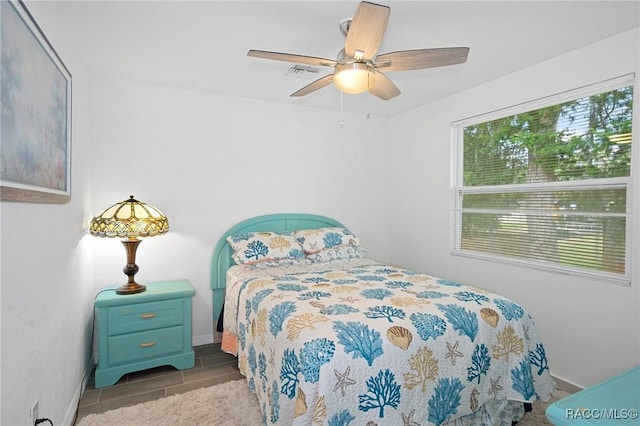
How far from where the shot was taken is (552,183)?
2539 mm

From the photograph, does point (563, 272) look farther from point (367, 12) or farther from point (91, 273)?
point (91, 273)

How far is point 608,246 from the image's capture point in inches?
88.8

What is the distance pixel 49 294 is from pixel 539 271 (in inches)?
126

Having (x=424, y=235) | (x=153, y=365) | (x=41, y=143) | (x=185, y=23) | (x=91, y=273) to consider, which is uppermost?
(x=185, y=23)

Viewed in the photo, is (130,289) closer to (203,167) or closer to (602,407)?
(203,167)

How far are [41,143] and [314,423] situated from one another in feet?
5.56

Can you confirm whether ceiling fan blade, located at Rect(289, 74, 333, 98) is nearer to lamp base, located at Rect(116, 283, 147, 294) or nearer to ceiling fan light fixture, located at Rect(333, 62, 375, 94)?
ceiling fan light fixture, located at Rect(333, 62, 375, 94)

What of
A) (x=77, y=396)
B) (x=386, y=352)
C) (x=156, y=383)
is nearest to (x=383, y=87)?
(x=386, y=352)

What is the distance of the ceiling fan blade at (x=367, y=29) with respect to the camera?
146cm

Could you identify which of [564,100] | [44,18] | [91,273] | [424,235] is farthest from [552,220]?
[91,273]

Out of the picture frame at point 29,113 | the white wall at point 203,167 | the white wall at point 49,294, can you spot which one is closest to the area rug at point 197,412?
the white wall at point 49,294

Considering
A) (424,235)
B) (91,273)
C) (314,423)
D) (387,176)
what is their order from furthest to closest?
(387,176) → (424,235) → (91,273) → (314,423)

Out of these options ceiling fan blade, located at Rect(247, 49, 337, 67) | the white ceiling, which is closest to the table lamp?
the white ceiling

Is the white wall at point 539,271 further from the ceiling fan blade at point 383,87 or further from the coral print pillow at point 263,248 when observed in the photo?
the coral print pillow at point 263,248
